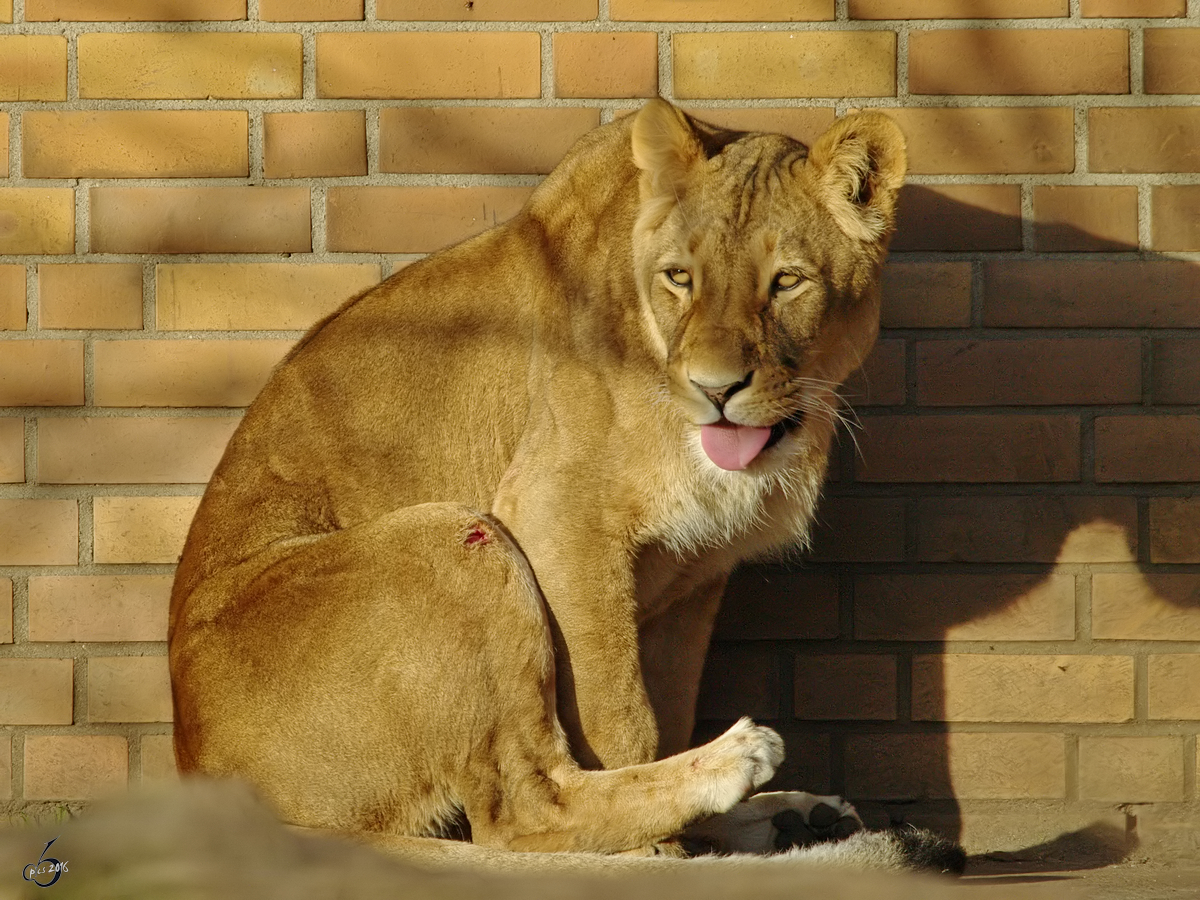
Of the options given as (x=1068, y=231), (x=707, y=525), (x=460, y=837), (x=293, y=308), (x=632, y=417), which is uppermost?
(x=1068, y=231)

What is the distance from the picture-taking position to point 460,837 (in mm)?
2766

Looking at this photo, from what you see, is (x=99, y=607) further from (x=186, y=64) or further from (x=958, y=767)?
(x=958, y=767)

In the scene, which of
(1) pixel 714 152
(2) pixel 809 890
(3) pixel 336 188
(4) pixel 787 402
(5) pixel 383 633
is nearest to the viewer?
(2) pixel 809 890

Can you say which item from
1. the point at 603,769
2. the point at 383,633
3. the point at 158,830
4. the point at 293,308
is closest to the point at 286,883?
the point at 158,830

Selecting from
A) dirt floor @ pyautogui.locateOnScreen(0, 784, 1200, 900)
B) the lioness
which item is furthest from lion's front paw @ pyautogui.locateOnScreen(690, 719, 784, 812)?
dirt floor @ pyautogui.locateOnScreen(0, 784, 1200, 900)

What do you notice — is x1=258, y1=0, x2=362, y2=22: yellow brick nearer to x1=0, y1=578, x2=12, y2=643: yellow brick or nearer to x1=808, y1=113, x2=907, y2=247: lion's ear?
x1=808, y1=113, x2=907, y2=247: lion's ear

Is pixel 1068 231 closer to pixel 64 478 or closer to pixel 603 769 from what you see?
pixel 603 769

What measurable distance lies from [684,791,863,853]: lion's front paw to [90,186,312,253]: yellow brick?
194cm

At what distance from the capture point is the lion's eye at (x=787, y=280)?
109 inches

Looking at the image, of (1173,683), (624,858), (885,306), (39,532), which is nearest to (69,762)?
(39,532)

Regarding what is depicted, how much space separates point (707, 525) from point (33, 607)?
6.41ft

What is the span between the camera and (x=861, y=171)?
2.83 m

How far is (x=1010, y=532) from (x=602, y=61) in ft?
5.81

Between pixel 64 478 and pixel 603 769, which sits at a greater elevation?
pixel 64 478
